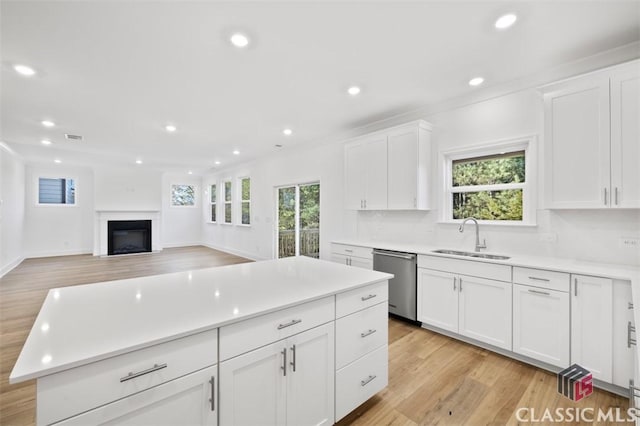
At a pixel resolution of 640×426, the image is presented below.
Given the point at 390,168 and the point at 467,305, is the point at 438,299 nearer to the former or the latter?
the point at 467,305

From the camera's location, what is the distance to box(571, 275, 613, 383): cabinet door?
204cm

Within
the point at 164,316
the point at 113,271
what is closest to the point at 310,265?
the point at 164,316

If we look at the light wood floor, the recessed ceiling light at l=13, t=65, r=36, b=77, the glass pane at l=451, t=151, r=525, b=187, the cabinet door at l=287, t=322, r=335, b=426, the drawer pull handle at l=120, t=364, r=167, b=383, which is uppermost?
the recessed ceiling light at l=13, t=65, r=36, b=77

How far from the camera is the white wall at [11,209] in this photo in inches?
218

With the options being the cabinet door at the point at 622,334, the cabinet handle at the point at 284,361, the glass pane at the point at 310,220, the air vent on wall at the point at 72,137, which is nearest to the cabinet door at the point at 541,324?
the cabinet door at the point at 622,334

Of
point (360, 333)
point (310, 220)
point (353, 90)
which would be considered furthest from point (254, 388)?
point (310, 220)

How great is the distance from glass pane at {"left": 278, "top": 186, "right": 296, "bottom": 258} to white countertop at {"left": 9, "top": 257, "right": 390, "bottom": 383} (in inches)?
160

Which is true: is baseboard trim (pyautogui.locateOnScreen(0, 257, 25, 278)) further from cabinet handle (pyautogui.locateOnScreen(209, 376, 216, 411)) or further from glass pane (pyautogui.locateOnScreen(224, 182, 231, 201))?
cabinet handle (pyautogui.locateOnScreen(209, 376, 216, 411))

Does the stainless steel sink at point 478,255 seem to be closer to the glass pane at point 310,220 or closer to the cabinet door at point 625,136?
the cabinet door at point 625,136

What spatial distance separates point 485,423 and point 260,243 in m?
5.85

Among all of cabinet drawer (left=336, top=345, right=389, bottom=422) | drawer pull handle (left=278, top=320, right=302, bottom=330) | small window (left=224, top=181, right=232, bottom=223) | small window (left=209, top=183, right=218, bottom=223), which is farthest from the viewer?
small window (left=209, top=183, right=218, bottom=223)

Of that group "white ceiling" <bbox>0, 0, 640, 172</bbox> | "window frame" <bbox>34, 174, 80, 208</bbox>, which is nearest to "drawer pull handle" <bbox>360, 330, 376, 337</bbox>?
"white ceiling" <bbox>0, 0, 640, 172</bbox>

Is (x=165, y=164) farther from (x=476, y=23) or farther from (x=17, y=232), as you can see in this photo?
(x=476, y=23)

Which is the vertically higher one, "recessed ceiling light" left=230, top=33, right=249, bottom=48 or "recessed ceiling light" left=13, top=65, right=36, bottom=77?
"recessed ceiling light" left=230, top=33, right=249, bottom=48
